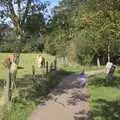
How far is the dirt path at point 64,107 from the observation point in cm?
1466

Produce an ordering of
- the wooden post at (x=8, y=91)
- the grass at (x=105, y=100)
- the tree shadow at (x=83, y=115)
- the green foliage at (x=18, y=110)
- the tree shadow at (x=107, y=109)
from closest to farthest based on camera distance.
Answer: the green foliage at (x=18, y=110) < the tree shadow at (x=83, y=115) < the tree shadow at (x=107, y=109) < the grass at (x=105, y=100) < the wooden post at (x=8, y=91)

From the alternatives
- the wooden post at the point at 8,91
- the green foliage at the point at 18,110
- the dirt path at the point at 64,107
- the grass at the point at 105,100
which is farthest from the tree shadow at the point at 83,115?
the wooden post at the point at 8,91

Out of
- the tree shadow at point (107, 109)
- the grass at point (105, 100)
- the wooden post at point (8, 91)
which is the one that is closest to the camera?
the tree shadow at point (107, 109)

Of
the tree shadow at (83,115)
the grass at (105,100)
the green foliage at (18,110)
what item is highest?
the green foliage at (18,110)

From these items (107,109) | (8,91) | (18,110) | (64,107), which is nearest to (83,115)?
(64,107)

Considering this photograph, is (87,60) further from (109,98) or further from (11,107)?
(11,107)

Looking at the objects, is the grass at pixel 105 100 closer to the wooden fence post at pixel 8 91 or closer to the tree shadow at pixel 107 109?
the tree shadow at pixel 107 109

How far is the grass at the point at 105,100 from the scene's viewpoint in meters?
15.5

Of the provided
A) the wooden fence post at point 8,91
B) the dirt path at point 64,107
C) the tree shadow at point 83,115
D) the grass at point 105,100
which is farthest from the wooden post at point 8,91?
the grass at point 105,100

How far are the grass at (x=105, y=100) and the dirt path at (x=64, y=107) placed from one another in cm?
32

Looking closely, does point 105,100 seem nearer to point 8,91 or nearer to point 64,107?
point 64,107

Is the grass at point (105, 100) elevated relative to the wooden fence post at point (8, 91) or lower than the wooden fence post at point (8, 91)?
lower

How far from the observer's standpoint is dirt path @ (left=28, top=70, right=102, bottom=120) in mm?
14664

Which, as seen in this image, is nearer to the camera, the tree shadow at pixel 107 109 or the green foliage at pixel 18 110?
the green foliage at pixel 18 110
